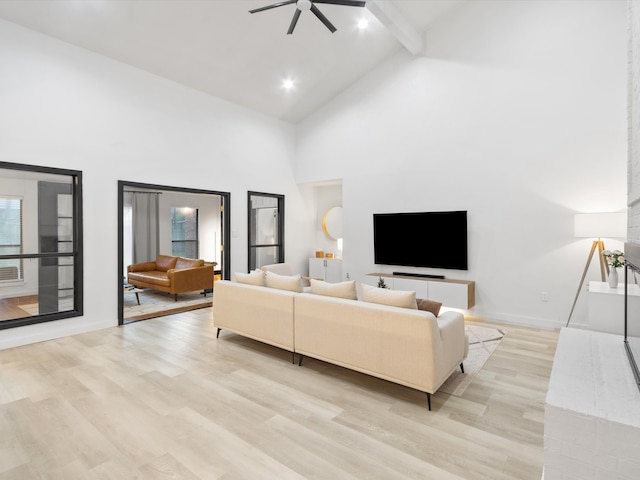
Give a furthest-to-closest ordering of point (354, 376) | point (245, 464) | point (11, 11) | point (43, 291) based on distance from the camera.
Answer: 1. point (43, 291)
2. point (11, 11)
3. point (354, 376)
4. point (245, 464)

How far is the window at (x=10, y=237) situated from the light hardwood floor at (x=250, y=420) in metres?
1.06

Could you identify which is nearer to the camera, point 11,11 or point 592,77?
point 11,11

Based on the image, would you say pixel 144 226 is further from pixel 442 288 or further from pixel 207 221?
pixel 442 288

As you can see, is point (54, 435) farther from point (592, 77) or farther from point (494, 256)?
point (592, 77)

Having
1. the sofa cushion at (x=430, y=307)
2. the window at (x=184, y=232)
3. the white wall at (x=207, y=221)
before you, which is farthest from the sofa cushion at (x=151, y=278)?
the sofa cushion at (x=430, y=307)

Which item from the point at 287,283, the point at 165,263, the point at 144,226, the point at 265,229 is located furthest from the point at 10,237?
the point at 144,226

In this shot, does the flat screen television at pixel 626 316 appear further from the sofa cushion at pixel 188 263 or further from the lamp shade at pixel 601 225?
the sofa cushion at pixel 188 263

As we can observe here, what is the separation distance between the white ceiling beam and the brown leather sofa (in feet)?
17.1

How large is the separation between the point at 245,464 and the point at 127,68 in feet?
17.5

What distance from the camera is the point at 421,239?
5871mm

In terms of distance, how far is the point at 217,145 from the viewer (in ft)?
20.4

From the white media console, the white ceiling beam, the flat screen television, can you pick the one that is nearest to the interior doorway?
the white media console

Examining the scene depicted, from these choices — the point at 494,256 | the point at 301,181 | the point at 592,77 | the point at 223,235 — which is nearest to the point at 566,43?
the point at 592,77

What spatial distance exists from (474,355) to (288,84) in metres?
5.31
